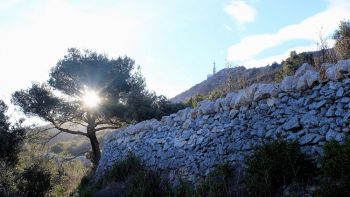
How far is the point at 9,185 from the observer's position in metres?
9.80

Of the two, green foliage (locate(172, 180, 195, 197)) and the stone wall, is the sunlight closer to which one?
the stone wall

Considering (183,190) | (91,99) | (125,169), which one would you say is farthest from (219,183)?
(91,99)

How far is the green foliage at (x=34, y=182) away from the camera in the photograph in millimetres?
10497

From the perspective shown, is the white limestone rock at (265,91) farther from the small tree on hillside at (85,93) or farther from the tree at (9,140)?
the small tree on hillside at (85,93)

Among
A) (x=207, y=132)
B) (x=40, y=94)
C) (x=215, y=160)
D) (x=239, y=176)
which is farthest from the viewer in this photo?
(x=40, y=94)

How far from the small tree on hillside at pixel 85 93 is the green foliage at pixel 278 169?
40.4ft

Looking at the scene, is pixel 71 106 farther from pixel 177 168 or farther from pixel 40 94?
pixel 177 168

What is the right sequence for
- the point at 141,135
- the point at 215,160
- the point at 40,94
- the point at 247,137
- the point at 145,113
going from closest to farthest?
the point at 247,137 → the point at 215,160 → the point at 141,135 → the point at 145,113 → the point at 40,94

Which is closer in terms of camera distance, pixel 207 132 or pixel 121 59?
pixel 207 132

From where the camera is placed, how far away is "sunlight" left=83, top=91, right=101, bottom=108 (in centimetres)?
1870

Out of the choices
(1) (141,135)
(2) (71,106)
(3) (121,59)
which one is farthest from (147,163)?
(3) (121,59)

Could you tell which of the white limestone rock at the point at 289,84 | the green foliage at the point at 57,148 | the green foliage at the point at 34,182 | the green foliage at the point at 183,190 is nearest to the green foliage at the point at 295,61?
the white limestone rock at the point at 289,84

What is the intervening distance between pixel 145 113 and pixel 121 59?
24.4 ft

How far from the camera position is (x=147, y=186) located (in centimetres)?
793
